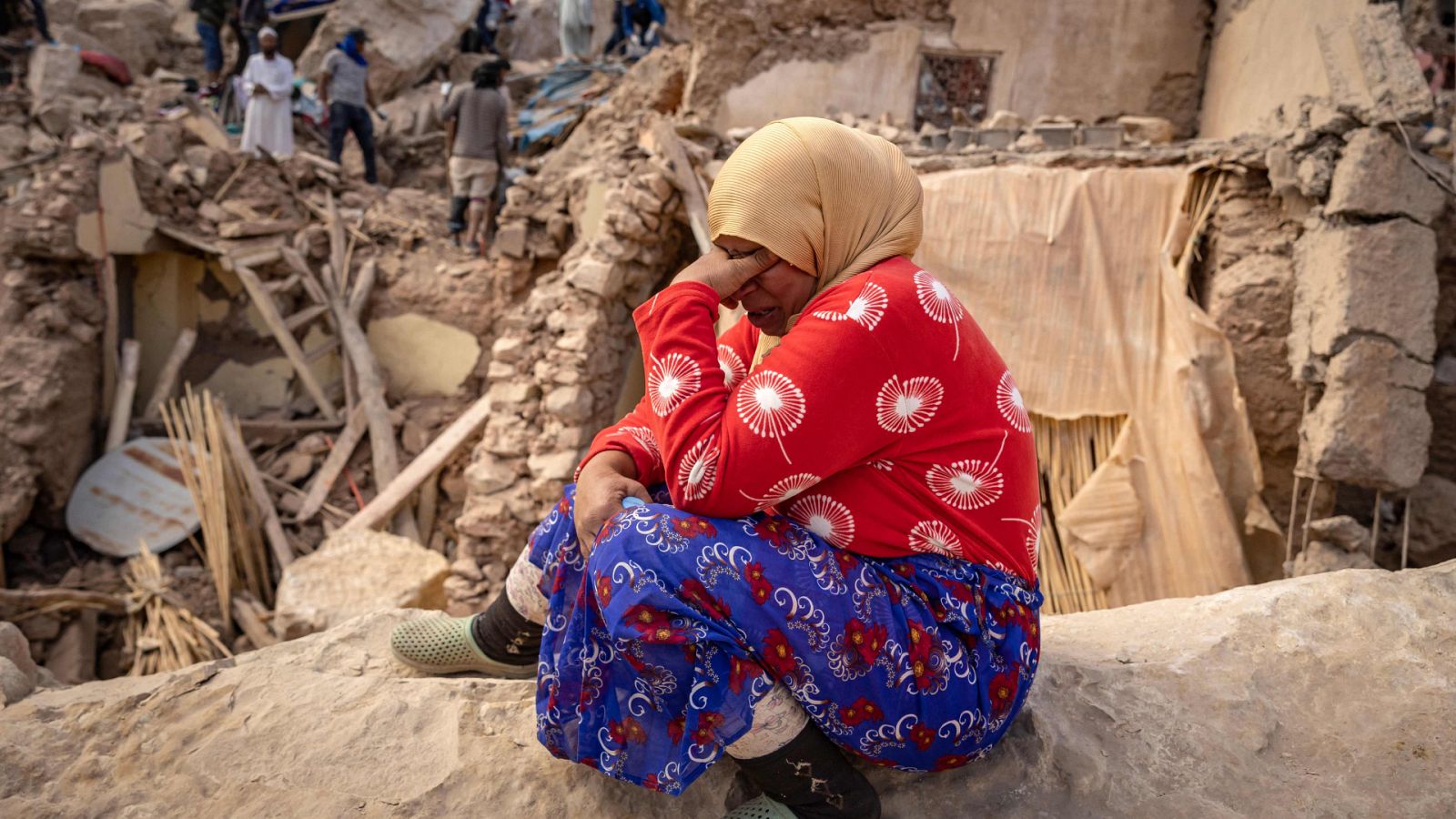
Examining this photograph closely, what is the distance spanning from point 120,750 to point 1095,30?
6.45 m

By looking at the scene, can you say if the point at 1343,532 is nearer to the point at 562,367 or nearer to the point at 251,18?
the point at 562,367

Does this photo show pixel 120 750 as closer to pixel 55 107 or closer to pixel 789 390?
pixel 789 390

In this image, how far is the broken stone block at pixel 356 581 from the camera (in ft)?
17.5

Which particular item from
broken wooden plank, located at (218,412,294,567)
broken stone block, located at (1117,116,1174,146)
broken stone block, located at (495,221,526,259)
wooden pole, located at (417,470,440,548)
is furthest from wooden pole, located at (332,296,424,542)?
broken stone block, located at (1117,116,1174,146)

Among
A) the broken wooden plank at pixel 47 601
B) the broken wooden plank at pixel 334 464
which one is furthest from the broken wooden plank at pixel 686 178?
the broken wooden plank at pixel 47 601

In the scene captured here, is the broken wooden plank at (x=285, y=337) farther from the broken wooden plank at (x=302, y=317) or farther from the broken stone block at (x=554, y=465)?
the broken stone block at (x=554, y=465)

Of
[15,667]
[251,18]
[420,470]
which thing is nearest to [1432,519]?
[15,667]

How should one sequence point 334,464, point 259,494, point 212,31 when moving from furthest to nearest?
point 212,31 → point 334,464 → point 259,494

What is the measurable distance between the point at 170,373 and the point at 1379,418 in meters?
8.25

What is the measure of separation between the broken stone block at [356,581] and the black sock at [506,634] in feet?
11.9

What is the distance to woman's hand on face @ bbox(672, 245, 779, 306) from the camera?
151 cm

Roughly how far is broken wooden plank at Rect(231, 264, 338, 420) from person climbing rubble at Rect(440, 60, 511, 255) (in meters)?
1.64

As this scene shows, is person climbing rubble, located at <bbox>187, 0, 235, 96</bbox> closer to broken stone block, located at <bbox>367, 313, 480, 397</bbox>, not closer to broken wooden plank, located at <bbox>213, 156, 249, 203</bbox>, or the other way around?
broken wooden plank, located at <bbox>213, 156, 249, 203</bbox>

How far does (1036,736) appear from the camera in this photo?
5.38ft
